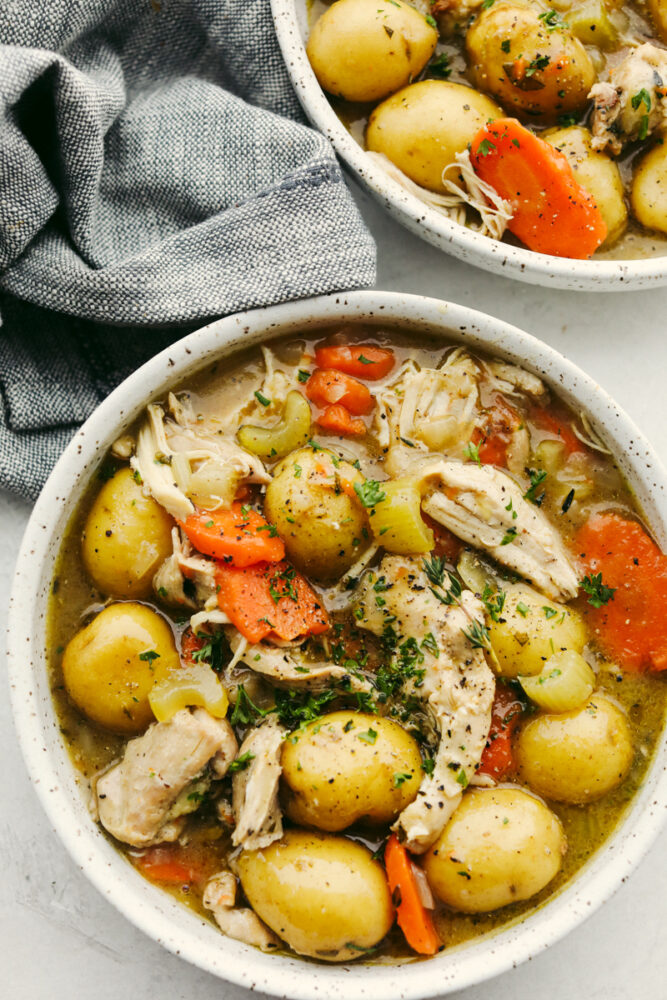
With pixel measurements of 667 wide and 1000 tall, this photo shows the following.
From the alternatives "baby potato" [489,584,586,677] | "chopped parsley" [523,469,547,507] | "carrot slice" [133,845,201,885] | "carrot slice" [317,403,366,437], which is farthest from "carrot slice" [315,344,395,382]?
"carrot slice" [133,845,201,885]

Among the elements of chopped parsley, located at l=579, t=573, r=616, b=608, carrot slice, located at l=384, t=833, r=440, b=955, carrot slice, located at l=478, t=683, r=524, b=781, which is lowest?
carrot slice, located at l=384, t=833, r=440, b=955

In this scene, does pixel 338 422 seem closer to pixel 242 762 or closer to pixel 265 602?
pixel 265 602

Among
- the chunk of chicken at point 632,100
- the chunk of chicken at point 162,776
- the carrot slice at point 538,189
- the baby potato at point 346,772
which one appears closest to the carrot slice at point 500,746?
the baby potato at point 346,772

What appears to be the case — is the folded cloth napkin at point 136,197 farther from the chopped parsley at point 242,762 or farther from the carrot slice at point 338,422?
the chopped parsley at point 242,762

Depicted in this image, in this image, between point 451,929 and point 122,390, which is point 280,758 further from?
point 122,390

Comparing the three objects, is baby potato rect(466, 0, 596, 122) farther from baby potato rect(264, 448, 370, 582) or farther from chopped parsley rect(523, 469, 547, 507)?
baby potato rect(264, 448, 370, 582)

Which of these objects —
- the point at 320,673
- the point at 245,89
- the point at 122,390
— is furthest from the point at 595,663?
the point at 245,89
